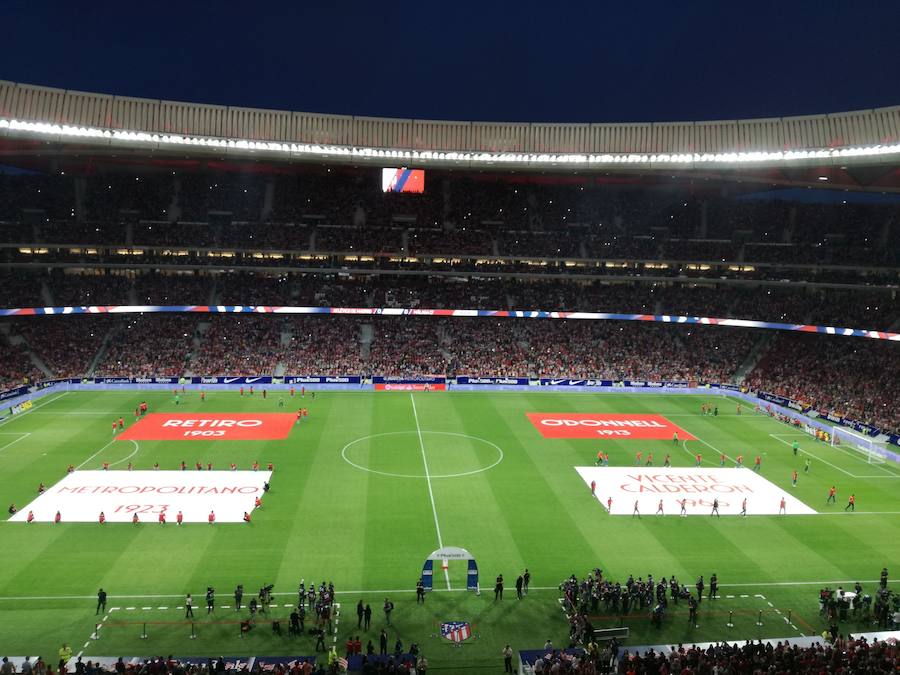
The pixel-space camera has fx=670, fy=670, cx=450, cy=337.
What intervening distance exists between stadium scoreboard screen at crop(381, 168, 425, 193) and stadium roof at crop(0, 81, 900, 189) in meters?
2.51

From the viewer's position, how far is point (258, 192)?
75.2 metres

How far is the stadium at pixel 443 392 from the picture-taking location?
23078 mm

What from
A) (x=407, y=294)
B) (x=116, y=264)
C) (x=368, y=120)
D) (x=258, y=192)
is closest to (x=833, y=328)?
(x=407, y=294)

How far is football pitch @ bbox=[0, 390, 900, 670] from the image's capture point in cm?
2269

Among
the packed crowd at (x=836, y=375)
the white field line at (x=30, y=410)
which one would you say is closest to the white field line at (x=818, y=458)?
the packed crowd at (x=836, y=375)

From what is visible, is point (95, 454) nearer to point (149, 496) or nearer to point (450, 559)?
point (149, 496)

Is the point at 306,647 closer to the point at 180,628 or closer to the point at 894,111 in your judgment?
the point at 180,628

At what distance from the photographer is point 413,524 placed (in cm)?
3042

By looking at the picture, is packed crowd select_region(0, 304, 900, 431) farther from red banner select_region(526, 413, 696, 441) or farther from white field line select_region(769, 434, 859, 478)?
red banner select_region(526, 413, 696, 441)

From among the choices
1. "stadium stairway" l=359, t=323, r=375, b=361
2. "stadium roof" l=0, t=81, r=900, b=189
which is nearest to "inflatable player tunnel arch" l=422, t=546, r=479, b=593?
"stadium roof" l=0, t=81, r=900, b=189

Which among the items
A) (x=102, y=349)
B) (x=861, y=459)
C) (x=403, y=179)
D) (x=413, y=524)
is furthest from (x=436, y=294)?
(x=413, y=524)

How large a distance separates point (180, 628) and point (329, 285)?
50905 mm

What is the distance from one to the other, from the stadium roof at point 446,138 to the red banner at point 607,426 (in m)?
21.4

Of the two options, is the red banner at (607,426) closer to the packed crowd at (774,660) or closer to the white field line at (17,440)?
the packed crowd at (774,660)
